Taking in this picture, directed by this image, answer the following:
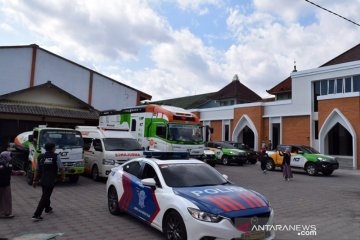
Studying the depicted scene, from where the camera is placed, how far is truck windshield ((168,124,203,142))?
16125mm

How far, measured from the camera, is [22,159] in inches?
563

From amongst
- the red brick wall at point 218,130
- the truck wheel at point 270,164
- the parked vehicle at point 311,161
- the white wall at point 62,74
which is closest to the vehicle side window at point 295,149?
the parked vehicle at point 311,161

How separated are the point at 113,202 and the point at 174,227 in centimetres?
282

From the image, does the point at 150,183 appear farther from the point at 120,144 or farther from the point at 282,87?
the point at 282,87

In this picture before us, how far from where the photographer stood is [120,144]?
14.0 m

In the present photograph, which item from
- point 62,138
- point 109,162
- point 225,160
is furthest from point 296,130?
point 62,138

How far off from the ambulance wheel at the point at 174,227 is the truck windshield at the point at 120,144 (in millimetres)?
8140

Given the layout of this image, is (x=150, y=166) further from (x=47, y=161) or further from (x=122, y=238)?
(x=47, y=161)

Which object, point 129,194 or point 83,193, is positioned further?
point 83,193

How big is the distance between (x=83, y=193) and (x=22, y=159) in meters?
5.12

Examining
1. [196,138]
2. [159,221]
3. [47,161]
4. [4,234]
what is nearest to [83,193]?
[47,161]

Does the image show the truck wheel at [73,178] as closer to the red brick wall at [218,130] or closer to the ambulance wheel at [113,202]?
the ambulance wheel at [113,202]

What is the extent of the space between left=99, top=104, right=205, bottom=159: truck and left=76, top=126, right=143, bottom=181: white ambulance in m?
1.68

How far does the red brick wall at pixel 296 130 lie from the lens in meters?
26.2
